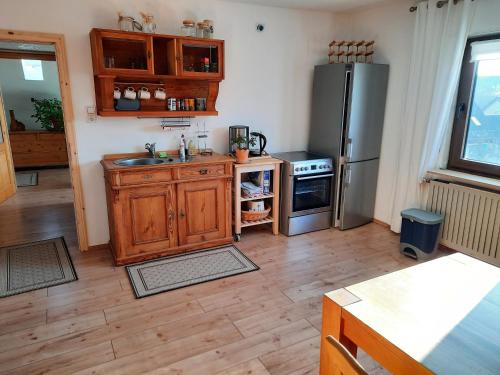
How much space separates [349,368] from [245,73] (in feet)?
11.2

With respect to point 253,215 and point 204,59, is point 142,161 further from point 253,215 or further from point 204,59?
point 253,215

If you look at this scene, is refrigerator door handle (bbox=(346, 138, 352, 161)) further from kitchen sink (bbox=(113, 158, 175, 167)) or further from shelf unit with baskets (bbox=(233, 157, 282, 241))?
kitchen sink (bbox=(113, 158, 175, 167))

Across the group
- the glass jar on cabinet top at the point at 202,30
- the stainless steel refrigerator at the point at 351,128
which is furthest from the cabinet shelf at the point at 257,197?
the glass jar on cabinet top at the point at 202,30

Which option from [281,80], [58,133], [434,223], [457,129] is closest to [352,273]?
[434,223]

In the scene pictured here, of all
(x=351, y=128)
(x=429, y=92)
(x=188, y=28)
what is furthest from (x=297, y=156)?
(x=188, y=28)

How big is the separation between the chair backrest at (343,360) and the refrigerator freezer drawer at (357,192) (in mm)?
3091

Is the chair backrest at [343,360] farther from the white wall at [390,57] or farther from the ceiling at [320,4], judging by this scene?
the ceiling at [320,4]

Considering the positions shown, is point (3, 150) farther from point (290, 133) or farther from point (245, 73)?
point (290, 133)

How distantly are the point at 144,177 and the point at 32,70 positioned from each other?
616 cm

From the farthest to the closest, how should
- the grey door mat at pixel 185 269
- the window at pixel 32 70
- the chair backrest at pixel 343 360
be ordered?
the window at pixel 32 70 < the grey door mat at pixel 185 269 < the chair backrest at pixel 343 360

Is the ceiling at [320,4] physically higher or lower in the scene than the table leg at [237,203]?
higher

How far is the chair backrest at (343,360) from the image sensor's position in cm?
93

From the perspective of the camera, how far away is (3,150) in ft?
17.3

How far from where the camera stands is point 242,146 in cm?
380
